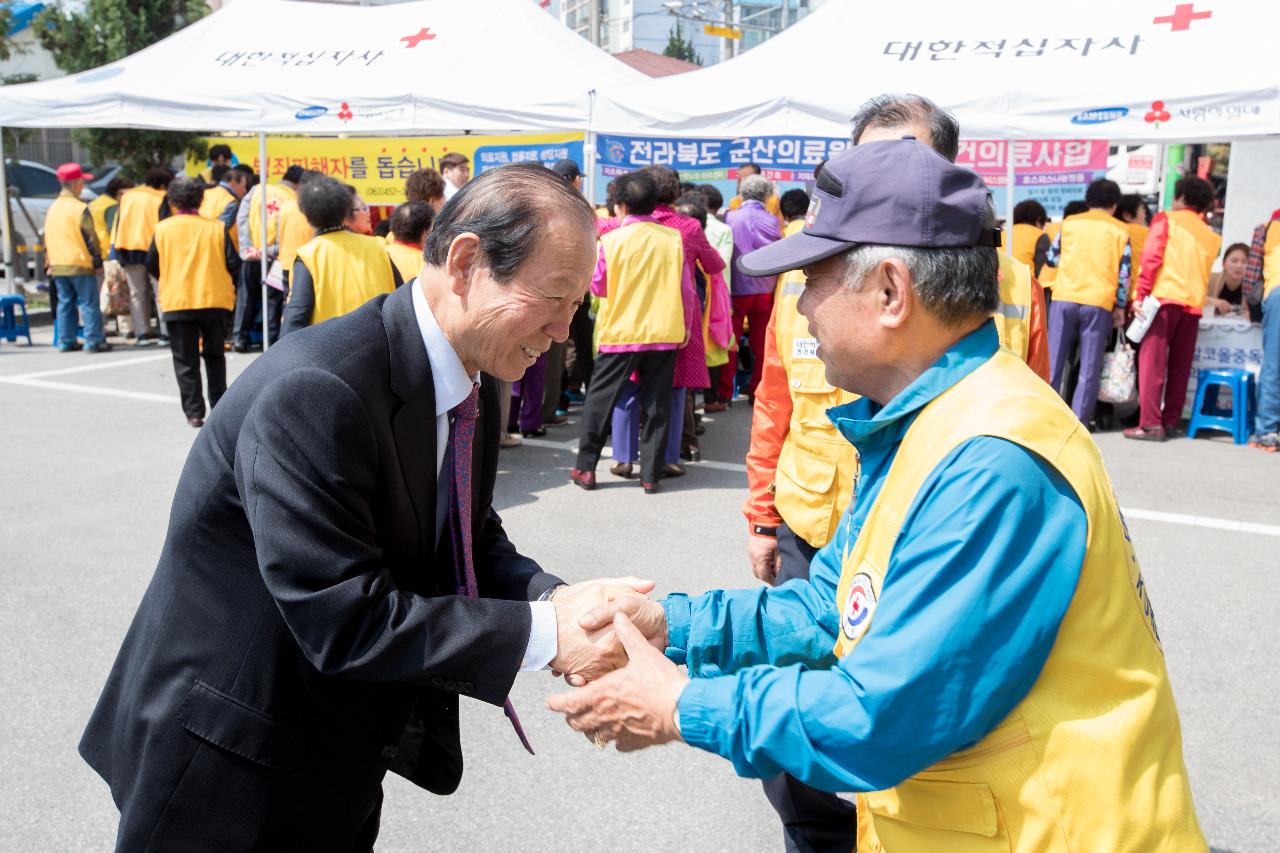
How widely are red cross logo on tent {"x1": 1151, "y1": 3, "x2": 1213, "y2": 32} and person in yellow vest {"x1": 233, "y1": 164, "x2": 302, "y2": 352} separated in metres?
7.62

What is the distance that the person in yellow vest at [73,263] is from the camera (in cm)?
1203

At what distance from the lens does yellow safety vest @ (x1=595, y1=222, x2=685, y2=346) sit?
23.1 ft

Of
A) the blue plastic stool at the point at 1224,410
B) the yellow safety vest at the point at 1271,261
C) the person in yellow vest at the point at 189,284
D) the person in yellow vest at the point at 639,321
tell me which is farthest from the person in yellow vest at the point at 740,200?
the person in yellow vest at the point at 189,284

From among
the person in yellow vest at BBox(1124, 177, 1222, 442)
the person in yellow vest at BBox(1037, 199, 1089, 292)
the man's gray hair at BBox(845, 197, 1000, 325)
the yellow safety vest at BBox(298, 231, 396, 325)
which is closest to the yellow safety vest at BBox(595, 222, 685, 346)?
the yellow safety vest at BBox(298, 231, 396, 325)

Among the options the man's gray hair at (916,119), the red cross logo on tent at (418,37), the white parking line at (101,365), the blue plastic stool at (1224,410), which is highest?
the red cross logo on tent at (418,37)

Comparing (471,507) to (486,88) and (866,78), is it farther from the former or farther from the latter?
(486,88)

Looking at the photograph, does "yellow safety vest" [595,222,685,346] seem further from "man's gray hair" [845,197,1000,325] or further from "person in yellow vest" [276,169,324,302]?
"man's gray hair" [845,197,1000,325]

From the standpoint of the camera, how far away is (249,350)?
42.0 feet

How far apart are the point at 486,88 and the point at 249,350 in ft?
16.7

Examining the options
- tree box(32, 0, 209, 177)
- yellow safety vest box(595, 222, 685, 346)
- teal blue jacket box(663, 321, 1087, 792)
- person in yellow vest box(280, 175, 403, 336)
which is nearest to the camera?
teal blue jacket box(663, 321, 1087, 792)

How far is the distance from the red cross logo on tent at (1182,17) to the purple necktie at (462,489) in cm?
763

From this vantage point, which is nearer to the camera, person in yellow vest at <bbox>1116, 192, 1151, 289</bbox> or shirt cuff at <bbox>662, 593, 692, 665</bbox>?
shirt cuff at <bbox>662, 593, 692, 665</bbox>

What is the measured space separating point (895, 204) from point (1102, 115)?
6803 mm

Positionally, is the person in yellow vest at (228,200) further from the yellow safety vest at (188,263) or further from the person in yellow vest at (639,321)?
the person in yellow vest at (639,321)
